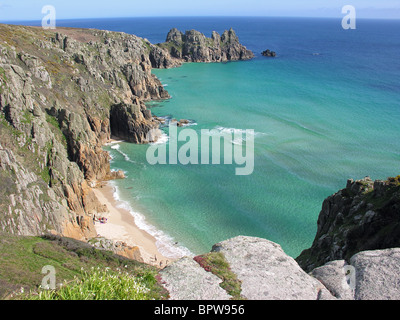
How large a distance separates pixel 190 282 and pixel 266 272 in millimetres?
4803

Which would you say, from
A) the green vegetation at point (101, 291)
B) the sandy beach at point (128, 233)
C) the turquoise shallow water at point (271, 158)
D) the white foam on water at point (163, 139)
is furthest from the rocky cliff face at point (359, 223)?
the white foam on water at point (163, 139)

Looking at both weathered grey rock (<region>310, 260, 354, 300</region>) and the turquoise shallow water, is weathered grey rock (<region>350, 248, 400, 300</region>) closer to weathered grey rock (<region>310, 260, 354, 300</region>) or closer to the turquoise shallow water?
weathered grey rock (<region>310, 260, 354, 300</region>)

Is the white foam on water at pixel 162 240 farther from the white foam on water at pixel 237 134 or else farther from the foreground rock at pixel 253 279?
the white foam on water at pixel 237 134

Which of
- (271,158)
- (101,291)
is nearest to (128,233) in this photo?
(101,291)

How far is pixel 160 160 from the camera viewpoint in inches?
2549

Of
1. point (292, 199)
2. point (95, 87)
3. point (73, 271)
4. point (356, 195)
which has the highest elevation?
point (95, 87)

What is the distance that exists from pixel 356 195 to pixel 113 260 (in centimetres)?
2224

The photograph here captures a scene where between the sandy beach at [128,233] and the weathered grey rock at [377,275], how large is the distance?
71.9 ft

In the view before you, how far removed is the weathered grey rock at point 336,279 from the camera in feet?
64.6

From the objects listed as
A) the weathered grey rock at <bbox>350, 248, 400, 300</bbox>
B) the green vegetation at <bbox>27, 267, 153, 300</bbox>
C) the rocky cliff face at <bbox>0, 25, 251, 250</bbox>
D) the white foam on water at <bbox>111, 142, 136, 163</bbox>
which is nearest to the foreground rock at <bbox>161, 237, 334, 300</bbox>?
the weathered grey rock at <bbox>350, 248, 400, 300</bbox>

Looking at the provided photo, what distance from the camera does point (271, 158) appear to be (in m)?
65.9
